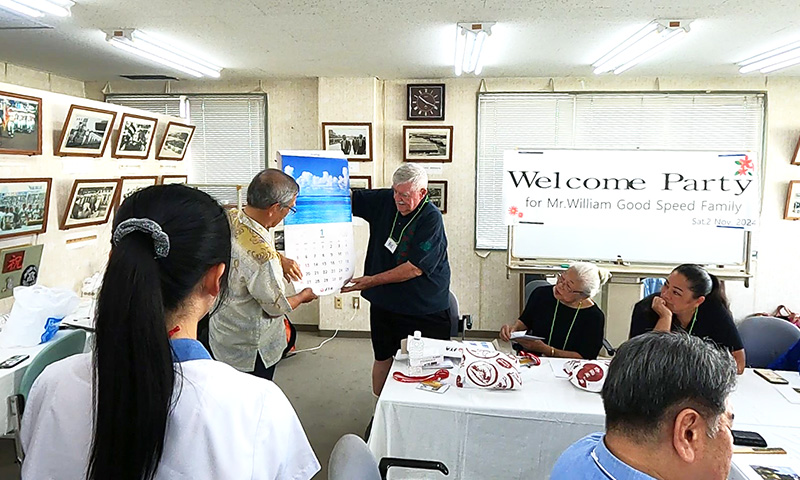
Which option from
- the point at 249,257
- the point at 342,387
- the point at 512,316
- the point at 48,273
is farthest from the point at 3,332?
the point at 512,316

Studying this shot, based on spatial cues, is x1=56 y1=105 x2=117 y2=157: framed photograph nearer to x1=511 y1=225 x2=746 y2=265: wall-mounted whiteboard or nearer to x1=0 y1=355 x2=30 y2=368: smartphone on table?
x1=0 y1=355 x2=30 y2=368: smartphone on table

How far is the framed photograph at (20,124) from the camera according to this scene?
2988mm

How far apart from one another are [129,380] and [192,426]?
0.12m

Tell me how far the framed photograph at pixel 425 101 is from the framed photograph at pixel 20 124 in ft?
10.1

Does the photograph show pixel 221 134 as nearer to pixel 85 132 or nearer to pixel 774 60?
pixel 85 132

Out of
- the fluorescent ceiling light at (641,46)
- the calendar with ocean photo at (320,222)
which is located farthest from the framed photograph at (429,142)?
the calendar with ocean photo at (320,222)

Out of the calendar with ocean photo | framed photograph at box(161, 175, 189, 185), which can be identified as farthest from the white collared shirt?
framed photograph at box(161, 175, 189, 185)

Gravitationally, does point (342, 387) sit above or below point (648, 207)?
below

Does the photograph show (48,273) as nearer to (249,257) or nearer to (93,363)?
(249,257)

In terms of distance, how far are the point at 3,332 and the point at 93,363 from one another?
2.45m

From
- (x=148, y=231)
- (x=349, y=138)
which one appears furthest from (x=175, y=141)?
(x=148, y=231)

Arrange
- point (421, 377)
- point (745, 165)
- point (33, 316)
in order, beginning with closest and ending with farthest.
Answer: point (421, 377) < point (33, 316) < point (745, 165)

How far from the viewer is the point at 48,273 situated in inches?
141

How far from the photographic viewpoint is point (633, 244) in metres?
4.78
